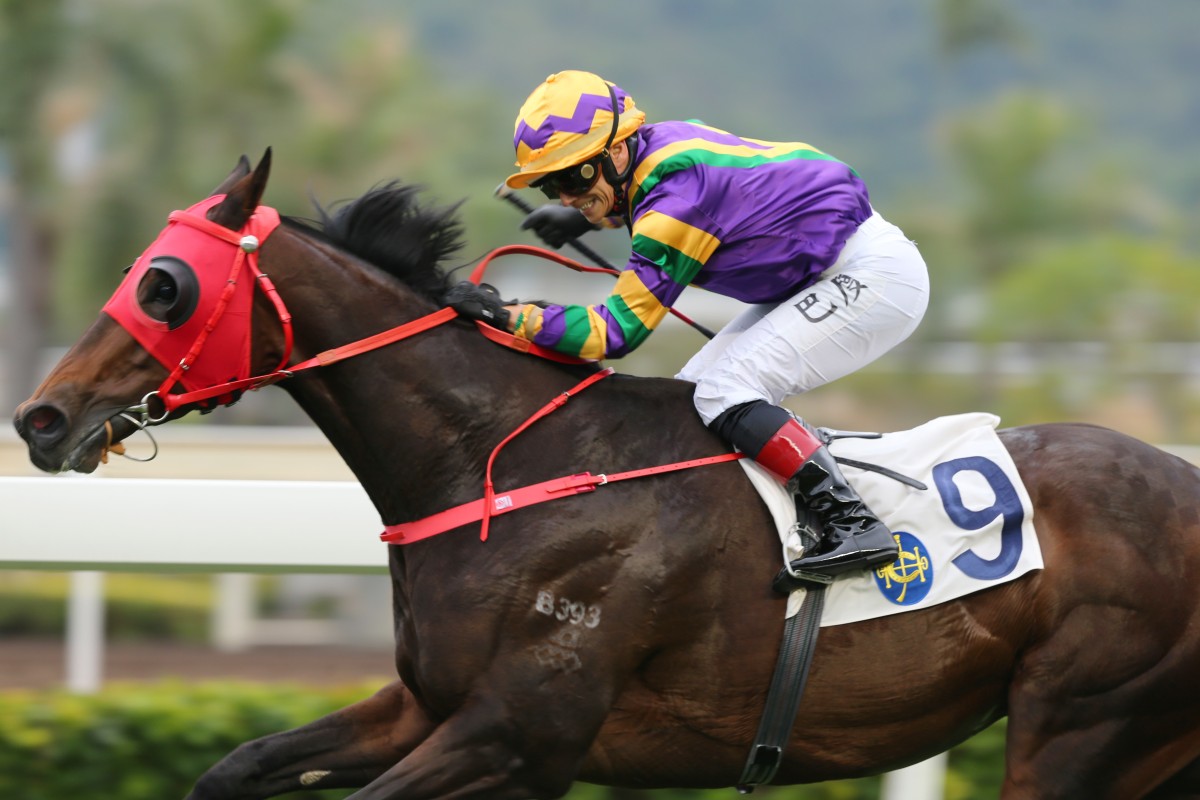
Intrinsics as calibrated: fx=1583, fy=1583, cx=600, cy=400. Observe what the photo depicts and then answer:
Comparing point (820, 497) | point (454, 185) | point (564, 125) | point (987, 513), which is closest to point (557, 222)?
point (564, 125)

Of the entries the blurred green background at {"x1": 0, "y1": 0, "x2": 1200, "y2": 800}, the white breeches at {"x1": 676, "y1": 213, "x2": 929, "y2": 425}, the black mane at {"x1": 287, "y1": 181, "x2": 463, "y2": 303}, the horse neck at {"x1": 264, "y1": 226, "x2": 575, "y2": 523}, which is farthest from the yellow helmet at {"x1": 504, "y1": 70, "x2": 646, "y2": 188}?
the blurred green background at {"x1": 0, "y1": 0, "x2": 1200, "y2": 800}

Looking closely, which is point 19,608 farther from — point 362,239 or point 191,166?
point 191,166

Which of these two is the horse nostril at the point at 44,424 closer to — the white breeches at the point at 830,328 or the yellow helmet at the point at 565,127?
the yellow helmet at the point at 565,127

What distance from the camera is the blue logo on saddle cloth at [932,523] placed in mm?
3367

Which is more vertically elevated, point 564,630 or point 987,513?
point 987,513

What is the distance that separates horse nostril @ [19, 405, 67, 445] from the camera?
313cm

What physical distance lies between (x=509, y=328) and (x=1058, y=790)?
1546mm

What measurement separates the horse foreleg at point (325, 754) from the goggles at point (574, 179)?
1168 millimetres

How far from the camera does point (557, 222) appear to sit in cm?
391

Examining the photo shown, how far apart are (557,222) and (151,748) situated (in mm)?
1881

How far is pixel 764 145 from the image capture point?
362 cm

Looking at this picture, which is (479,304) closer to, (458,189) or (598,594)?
(598,594)

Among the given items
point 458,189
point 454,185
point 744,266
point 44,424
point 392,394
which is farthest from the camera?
point 454,185

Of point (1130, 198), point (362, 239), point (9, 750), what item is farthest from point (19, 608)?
point (1130, 198)
